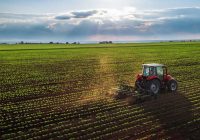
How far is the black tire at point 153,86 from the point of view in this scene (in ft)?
62.7

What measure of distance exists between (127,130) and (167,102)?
205 inches

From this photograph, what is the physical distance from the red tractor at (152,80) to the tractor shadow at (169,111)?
0.46 meters

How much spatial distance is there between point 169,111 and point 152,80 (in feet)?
10.3

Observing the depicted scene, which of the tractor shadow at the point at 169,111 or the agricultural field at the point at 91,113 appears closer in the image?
the agricultural field at the point at 91,113

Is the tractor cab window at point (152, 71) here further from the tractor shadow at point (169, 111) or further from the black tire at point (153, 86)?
the tractor shadow at point (169, 111)

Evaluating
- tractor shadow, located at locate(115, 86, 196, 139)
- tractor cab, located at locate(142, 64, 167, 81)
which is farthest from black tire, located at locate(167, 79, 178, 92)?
tractor cab, located at locate(142, 64, 167, 81)

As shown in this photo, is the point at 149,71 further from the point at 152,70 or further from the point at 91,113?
the point at 91,113

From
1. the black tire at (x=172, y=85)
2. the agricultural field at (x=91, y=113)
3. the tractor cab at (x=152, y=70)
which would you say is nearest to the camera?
the agricultural field at (x=91, y=113)

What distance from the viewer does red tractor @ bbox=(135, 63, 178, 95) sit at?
63.0 ft

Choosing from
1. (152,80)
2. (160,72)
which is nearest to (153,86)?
(152,80)

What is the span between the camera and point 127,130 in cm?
1359

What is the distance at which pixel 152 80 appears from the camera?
63.1 feet

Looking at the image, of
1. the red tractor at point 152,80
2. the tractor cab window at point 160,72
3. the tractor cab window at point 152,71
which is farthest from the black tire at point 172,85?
the tractor cab window at point 152,71

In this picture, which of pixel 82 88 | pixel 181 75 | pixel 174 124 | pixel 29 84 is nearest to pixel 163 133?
pixel 174 124
